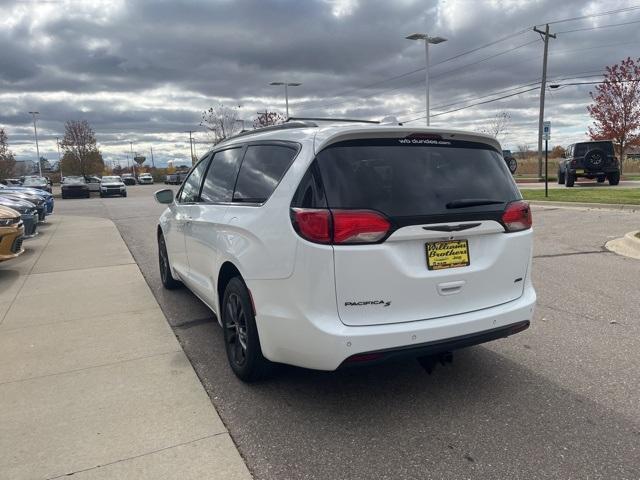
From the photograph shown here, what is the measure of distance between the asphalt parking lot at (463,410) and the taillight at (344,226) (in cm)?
115

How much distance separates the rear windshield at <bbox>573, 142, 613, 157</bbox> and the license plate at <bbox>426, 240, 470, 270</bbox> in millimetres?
22901

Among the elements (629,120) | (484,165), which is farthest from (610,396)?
(629,120)

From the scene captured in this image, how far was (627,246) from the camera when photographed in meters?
8.21

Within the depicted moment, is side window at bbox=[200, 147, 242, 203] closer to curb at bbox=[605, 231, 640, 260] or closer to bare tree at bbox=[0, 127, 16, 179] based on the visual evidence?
curb at bbox=[605, 231, 640, 260]

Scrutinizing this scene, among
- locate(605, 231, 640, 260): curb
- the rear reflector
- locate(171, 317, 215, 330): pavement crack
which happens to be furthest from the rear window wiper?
locate(605, 231, 640, 260): curb

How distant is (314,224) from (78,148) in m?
76.0

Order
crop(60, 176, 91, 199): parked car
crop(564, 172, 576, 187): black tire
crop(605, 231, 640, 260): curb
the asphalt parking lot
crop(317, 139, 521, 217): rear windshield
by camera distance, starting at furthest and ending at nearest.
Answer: crop(60, 176, 91, 199): parked car < crop(564, 172, 576, 187): black tire < crop(605, 231, 640, 260): curb < crop(317, 139, 521, 217): rear windshield < the asphalt parking lot

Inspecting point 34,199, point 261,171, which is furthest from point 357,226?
point 34,199

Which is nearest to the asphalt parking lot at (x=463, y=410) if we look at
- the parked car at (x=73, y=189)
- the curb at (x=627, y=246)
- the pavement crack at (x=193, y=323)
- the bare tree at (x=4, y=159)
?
the pavement crack at (x=193, y=323)

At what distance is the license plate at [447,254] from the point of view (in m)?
3.00

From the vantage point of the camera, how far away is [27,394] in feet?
11.8

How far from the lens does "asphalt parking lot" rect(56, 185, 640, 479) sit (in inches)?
104

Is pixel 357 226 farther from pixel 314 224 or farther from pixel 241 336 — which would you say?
pixel 241 336

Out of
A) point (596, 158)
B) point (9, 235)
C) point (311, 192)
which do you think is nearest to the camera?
point (311, 192)
